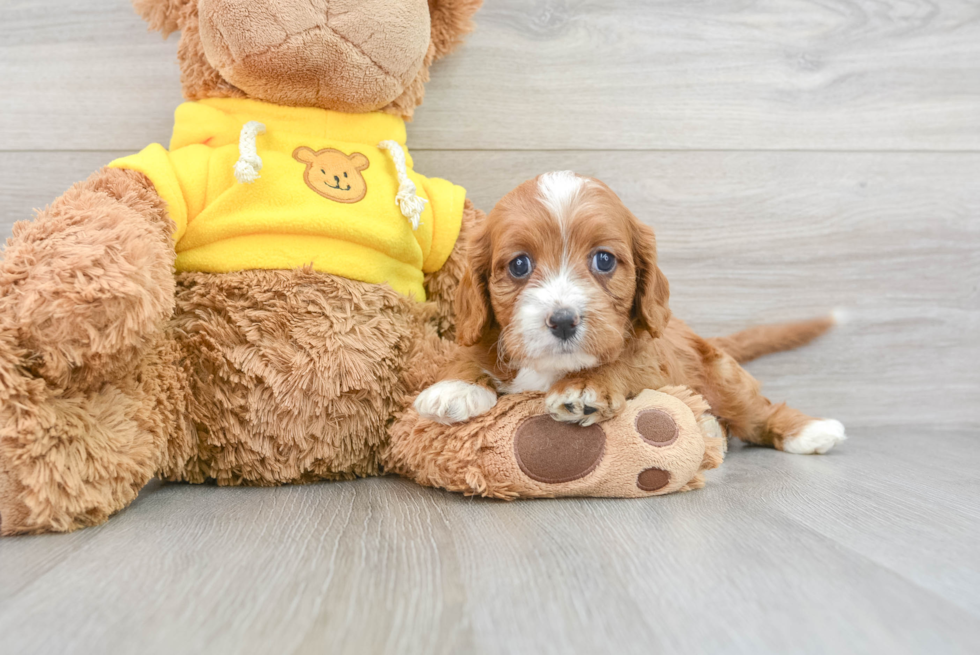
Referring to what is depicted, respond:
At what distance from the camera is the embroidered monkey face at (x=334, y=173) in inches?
66.4

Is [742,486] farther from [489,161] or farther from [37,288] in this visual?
[37,288]

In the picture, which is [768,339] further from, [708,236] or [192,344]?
[192,344]

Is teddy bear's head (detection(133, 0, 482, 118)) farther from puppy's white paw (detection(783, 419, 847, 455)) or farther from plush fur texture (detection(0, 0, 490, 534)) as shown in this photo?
puppy's white paw (detection(783, 419, 847, 455))

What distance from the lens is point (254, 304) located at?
1.61 meters

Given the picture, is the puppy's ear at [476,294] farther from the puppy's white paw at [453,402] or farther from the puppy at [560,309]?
the puppy's white paw at [453,402]

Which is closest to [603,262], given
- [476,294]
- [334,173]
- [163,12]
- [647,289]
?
[647,289]

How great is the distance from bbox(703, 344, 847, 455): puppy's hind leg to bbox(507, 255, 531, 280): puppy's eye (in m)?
0.74

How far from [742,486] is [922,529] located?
381 mm

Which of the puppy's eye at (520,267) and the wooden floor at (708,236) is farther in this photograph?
the puppy's eye at (520,267)

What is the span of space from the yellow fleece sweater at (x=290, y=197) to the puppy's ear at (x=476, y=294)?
0.81 ft

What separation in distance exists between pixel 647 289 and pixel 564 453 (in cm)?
41

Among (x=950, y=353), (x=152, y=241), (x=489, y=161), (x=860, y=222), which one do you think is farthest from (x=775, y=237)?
(x=152, y=241)

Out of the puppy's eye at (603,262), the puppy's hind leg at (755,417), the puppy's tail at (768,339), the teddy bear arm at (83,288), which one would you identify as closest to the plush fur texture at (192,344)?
the teddy bear arm at (83,288)

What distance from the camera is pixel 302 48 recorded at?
1.60 meters
